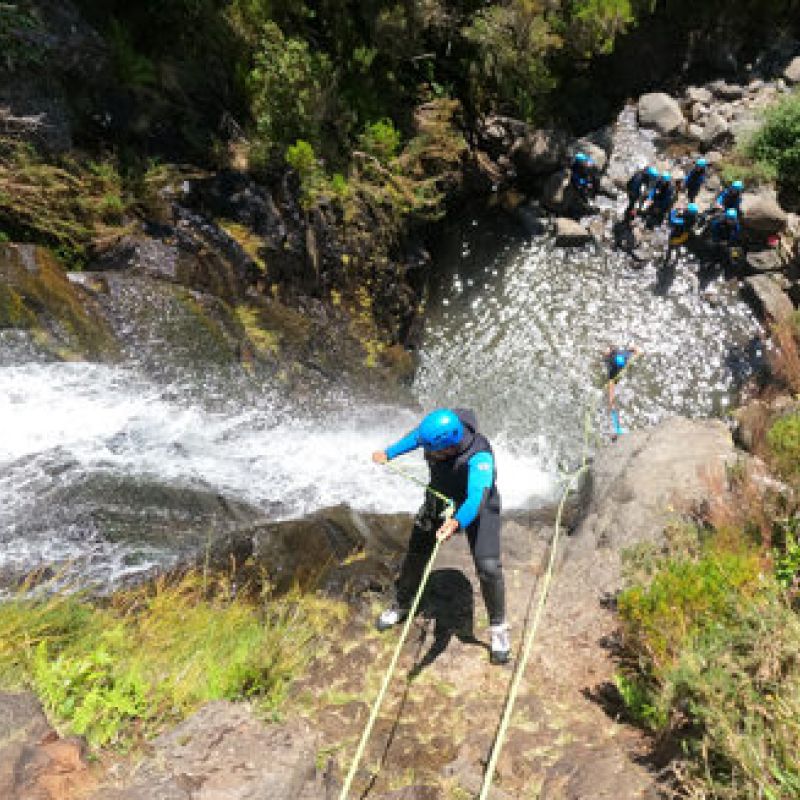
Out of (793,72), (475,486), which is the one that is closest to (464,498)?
(475,486)

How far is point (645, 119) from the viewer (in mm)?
14188

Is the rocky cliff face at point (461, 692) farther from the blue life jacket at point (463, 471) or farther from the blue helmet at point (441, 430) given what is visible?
the blue helmet at point (441, 430)

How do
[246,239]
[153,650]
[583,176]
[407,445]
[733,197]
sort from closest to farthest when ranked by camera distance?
[153,650] < [407,445] < [246,239] < [733,197] < [583,176]

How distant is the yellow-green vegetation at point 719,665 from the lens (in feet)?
9.48

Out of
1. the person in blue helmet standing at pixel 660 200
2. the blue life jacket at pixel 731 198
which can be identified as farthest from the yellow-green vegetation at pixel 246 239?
the blue life jacket at pixel 731 198

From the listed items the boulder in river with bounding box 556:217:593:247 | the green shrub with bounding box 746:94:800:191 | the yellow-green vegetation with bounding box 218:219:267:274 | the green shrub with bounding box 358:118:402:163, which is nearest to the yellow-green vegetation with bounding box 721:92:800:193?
the green shrub with bounding box 746:94:800:191

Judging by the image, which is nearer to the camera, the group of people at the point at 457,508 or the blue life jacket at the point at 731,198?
the group of people at the point at 457,508

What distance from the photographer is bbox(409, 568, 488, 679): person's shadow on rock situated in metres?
5.11

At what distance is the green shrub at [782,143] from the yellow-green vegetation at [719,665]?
1103 cm

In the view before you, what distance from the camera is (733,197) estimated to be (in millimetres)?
11836

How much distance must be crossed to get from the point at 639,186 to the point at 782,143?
326 centimetres

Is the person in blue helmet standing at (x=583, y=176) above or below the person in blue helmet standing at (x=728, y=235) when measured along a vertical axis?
above

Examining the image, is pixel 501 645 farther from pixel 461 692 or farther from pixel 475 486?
pixel 475 486

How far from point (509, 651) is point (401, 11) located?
901 centimetres
